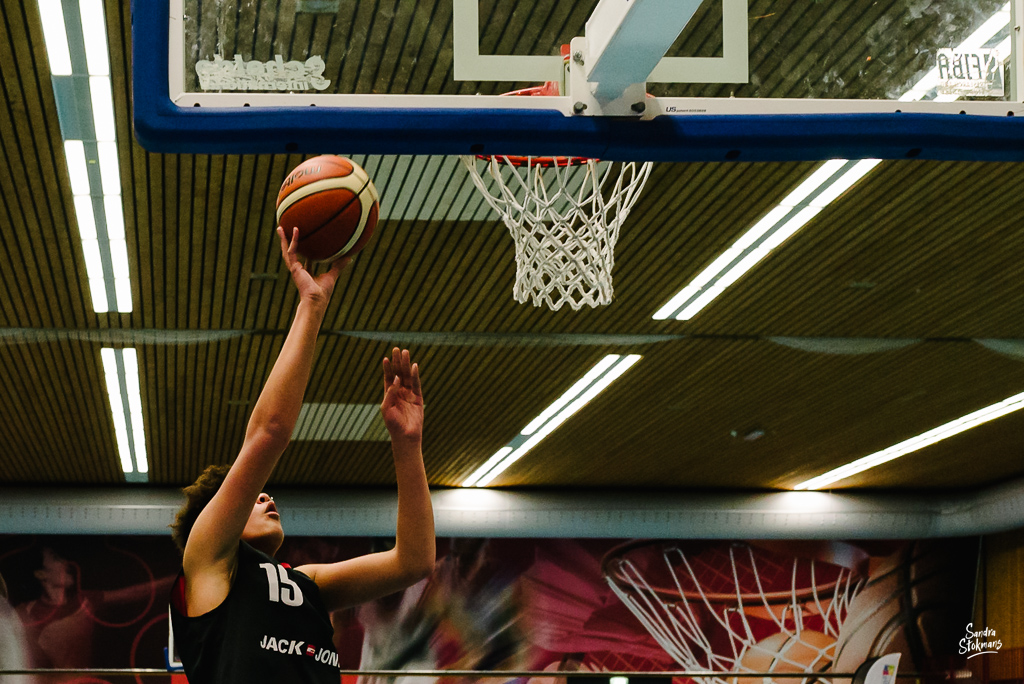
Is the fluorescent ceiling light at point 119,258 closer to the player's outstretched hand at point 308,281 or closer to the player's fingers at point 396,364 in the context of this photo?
the player's fingers at point 396,364

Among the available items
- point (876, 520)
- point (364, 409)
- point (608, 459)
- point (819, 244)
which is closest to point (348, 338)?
point (364, 409)

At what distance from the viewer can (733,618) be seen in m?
15.4

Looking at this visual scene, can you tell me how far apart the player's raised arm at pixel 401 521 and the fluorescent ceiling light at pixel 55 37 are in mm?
3295

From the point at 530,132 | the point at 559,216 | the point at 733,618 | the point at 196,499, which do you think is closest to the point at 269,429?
the point at 196,499

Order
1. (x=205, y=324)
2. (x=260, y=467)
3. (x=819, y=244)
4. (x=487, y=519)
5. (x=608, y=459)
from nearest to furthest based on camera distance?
(x=260, y=467), (x=819, y=244), (x=205, y=324), (x=608, y=459), (x=487, y=519)

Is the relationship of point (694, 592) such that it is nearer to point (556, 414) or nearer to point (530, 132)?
point (556, 414)

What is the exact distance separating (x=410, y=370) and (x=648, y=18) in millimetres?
1323

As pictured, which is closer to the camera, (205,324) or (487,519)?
(205,324)

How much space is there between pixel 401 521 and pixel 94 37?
3547 mm

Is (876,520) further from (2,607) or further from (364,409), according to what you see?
(2,607)

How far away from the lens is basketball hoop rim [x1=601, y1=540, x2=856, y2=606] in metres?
15.3

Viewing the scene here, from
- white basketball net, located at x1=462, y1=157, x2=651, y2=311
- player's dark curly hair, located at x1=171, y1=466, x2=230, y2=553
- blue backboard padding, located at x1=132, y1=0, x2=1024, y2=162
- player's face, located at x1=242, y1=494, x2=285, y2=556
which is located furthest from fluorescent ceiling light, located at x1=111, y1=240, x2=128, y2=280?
player's face, located at x1=242, y1=494, x2=285, y2=556

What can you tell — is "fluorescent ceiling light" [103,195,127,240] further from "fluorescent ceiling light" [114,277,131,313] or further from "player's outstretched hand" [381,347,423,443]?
"player's outstretched hand" [381,347,423,443]

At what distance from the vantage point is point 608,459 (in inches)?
527
